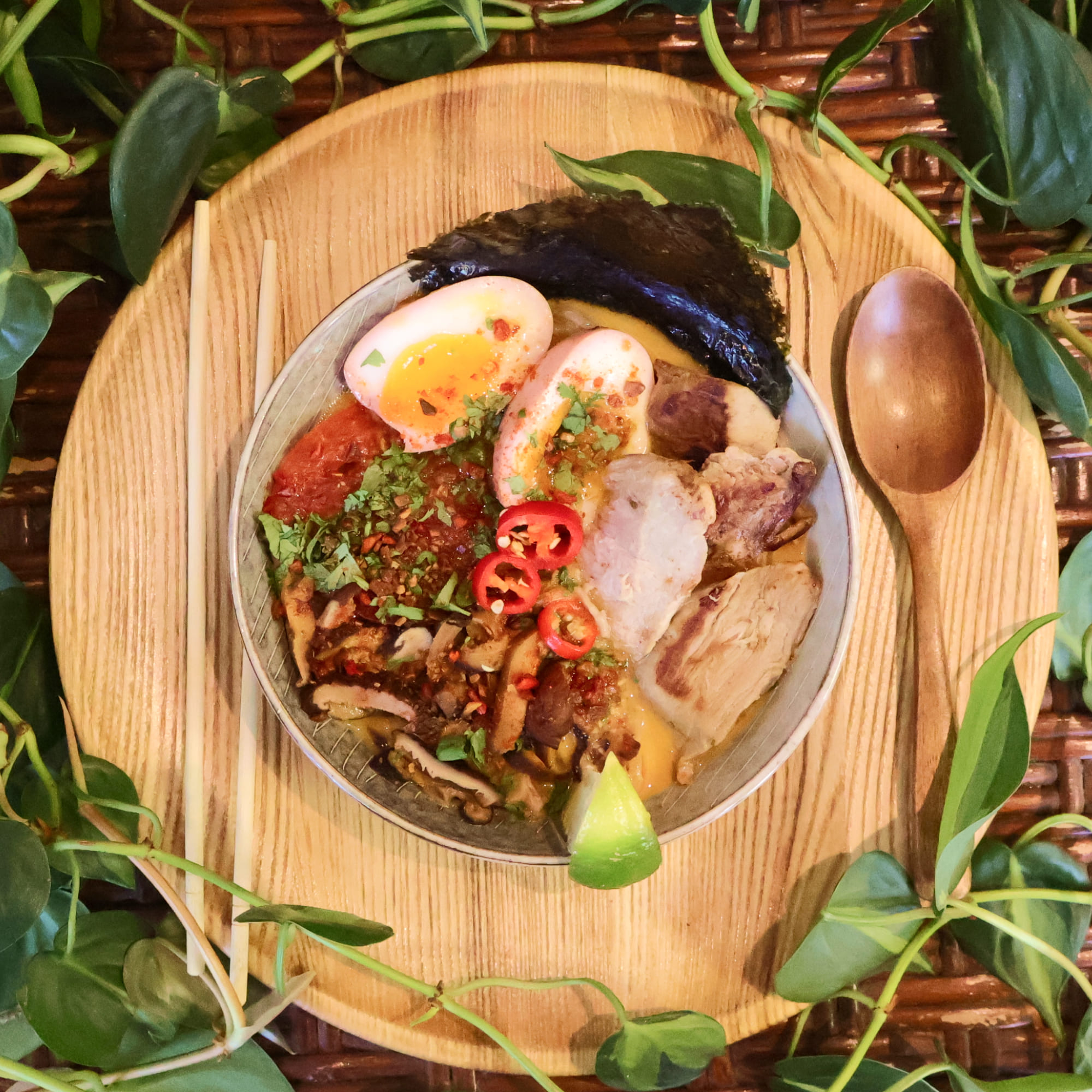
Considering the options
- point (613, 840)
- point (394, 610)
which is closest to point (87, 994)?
point (394, 610)

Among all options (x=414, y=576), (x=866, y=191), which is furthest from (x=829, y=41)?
(x=414, y=576)

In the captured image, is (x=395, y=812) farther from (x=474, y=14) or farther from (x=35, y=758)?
(x=474, y=14)

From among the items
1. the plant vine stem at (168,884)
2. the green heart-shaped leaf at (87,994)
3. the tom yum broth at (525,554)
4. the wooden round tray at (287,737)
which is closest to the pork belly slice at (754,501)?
the tom yum broth at (525,554)

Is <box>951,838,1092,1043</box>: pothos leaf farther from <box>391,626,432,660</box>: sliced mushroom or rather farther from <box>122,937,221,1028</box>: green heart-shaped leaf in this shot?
<box>122,937,221,1028</box>: green heart-shaped leaf

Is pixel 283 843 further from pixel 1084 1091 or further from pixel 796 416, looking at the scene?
pixel 1084 1091

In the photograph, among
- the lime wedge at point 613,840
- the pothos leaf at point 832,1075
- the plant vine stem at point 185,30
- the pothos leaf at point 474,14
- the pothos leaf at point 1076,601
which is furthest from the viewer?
the pothos leaf at point 1076,601

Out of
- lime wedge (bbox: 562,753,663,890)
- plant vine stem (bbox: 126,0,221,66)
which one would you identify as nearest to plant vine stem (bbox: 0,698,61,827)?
lime wedge (bbox: 562,753,663,890)

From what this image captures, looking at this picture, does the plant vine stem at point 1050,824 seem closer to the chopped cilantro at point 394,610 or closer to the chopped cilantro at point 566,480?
the chopped cilantro at point 566,480
